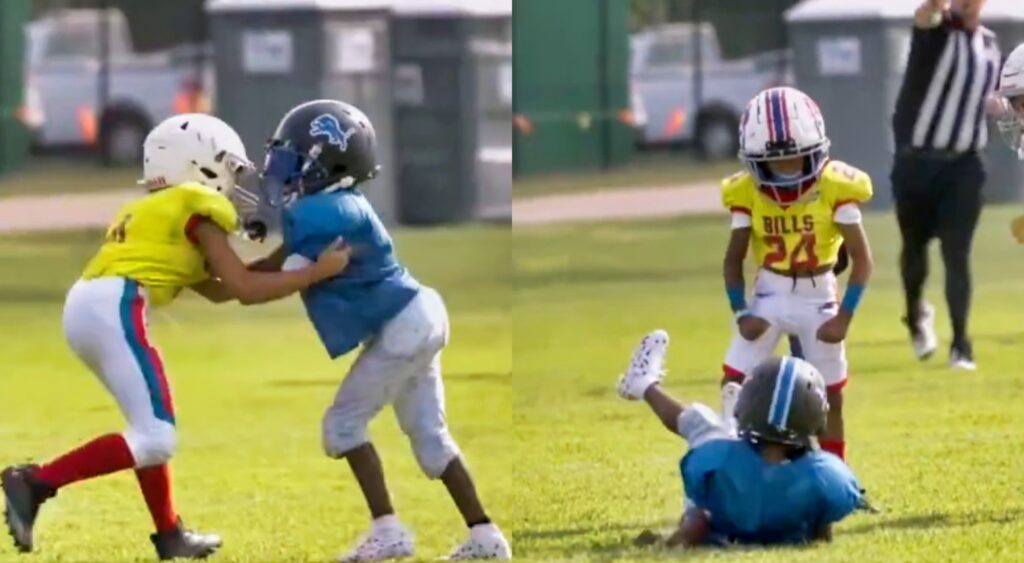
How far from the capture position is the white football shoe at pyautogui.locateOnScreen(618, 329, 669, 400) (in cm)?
567

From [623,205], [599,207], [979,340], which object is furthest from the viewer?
[623,205]

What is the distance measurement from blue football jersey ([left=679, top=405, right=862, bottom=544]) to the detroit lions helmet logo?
1064 millimetres

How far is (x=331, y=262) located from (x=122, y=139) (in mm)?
7486

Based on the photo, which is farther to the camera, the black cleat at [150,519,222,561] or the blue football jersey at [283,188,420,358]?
the black cleat at [150,519,222,561]

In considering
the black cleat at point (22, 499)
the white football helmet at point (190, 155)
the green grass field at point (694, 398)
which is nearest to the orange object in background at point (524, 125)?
the green grass field at point (694, 398)

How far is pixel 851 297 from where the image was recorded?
585 centimetres

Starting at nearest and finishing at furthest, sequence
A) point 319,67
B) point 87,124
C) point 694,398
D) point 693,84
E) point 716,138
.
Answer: point 694,398 → point 319,67 → point 716,138 → point 693,84 → point 87,124

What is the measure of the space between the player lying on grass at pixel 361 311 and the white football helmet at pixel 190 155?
0.37ft

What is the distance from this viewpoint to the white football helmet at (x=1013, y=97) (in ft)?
20.4

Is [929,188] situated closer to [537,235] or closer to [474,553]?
[537,235]

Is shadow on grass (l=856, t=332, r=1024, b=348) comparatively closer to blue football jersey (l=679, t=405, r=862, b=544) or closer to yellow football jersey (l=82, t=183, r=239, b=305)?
blue football jersey (l=679, t=405, r=862, b=544)

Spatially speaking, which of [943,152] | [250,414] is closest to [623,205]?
[943,152]

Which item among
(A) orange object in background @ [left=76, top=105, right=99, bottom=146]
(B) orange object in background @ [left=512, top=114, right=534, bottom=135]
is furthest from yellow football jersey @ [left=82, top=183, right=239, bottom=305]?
(A) orange object in background @ [left=76, top=105, right=99, bottom=146]

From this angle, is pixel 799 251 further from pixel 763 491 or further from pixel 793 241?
pixel 763 491
